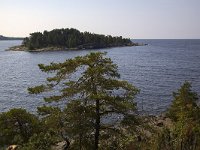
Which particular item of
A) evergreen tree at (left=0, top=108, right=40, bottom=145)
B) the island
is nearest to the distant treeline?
the island

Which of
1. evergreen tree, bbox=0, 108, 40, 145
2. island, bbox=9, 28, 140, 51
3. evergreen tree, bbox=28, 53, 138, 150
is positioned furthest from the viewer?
island, bbox=9, 28, 140, 51

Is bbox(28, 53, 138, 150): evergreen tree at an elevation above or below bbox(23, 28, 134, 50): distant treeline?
above

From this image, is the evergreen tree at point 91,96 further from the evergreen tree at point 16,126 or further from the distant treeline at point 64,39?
the distant treeline at point 64,39

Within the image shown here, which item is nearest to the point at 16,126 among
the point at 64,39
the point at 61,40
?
the point at 61,40

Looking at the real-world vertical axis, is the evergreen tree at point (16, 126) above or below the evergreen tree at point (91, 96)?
below

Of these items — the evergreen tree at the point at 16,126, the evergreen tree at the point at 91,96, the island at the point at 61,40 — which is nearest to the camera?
the evergreen tree at the point at 91,96

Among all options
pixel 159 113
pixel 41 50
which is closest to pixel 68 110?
pixel 159 113

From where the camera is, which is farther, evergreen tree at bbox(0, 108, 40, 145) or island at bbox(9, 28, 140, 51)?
island at bbox(9, 28, 140, 51)

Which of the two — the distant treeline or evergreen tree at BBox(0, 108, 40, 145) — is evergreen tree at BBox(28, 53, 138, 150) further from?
the distant treeline

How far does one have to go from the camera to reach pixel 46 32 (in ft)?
608

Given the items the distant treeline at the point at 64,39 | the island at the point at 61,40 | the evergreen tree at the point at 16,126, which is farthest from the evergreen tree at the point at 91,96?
the distant treeline at the point at 64,39

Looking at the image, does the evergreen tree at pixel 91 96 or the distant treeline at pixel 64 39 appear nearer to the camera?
the evergreen tree at pixel 91 96

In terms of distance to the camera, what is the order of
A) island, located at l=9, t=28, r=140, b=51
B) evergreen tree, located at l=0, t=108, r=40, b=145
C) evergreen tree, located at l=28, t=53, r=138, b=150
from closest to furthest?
evergreen tree, located at l=28, t=53, r=138, b=150 < evergreen tree, located at l=0, t=108, r=40, b=145 < island, located at l=9, t=28, r=140, b=51

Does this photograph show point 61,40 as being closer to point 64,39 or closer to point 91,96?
point 64,39
